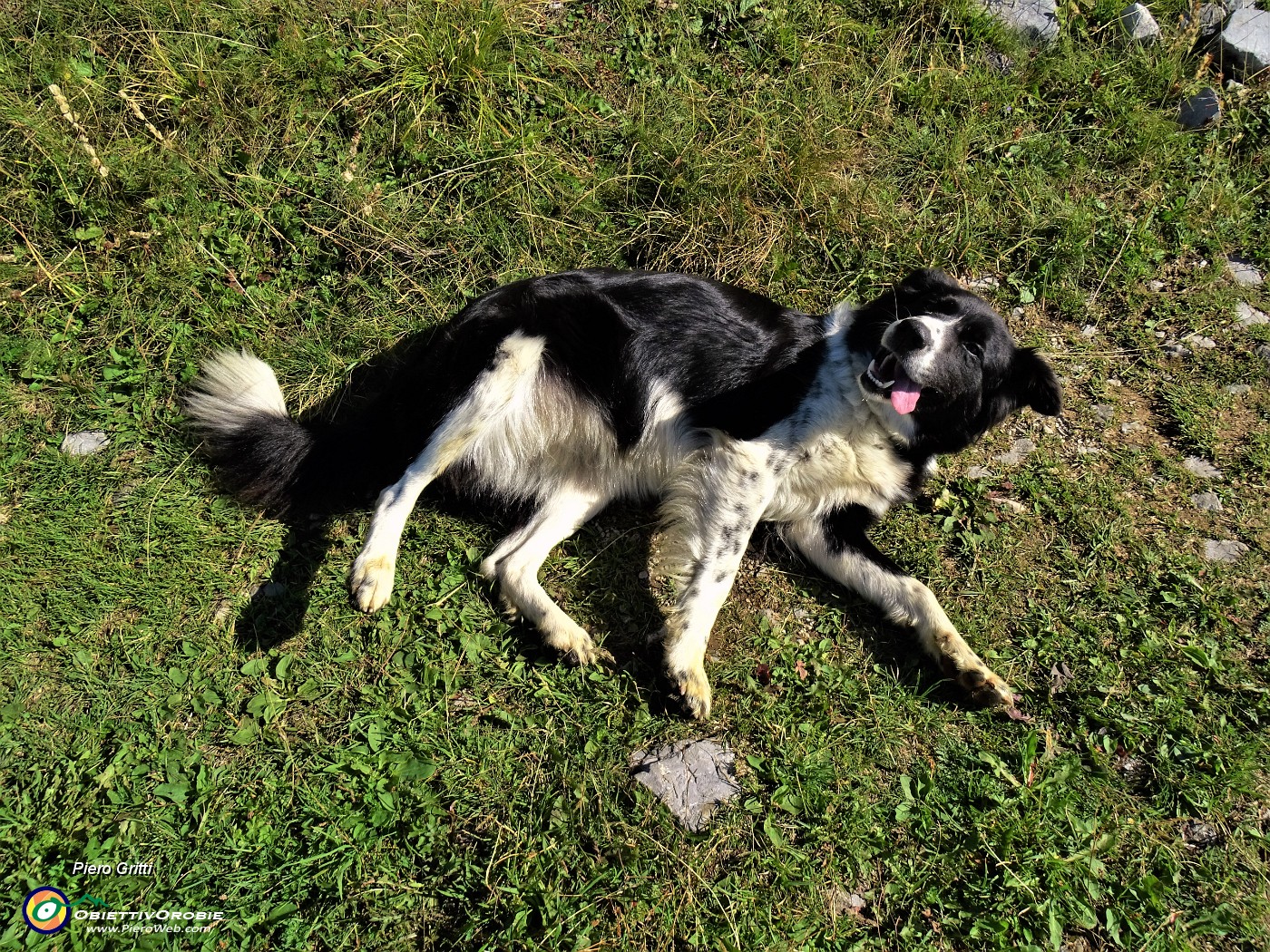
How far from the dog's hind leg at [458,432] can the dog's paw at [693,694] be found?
1.02 metres

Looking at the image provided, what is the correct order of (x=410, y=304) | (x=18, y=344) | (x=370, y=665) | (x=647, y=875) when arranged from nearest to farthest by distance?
(x=647, y=875)
(x=370, y=665)
(x=18, y=344)
(x=410, y=304)

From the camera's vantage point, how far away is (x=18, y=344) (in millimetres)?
3410

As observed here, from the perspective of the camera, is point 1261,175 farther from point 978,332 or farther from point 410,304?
point 410,304

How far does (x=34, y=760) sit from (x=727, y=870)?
2088mm

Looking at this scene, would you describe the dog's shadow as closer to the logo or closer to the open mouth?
the logo

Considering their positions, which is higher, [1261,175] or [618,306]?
[1261,175]

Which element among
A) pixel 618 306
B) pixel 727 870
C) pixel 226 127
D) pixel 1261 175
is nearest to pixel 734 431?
pixel 618 306

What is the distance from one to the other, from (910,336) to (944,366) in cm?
17

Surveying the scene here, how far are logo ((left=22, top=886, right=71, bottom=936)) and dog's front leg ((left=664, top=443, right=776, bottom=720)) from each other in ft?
5.94

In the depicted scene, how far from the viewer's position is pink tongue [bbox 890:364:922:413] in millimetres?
2938

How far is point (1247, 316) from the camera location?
13.9 feet

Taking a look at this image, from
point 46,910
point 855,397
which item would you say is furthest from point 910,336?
point 46,910

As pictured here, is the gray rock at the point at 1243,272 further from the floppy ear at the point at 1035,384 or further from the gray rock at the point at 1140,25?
the floppy ear at the point at 1035,384

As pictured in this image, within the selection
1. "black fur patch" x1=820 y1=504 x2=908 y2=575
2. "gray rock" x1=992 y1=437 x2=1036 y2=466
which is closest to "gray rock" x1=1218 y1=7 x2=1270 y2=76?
"gray rock" x1=992 y1=437 x2=1036 y2=466
